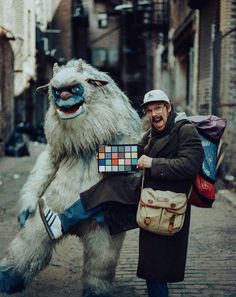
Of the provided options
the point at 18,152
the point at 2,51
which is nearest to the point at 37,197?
the point at 2,51

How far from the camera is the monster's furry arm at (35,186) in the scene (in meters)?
4.01

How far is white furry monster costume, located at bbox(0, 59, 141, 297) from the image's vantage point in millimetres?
3779

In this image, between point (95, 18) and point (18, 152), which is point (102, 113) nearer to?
point (18, 152)

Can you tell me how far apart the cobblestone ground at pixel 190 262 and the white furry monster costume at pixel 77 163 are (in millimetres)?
503

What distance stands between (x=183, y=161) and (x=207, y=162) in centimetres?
36

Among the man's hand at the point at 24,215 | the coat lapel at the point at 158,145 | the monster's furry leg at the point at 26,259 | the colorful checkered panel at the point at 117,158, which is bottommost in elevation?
the monster's furry leg at the point at 26,259

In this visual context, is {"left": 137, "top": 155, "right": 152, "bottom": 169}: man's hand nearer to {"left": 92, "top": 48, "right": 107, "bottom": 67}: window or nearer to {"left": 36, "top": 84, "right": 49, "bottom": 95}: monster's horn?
{"left": 36, "top": 84, "right": 49, "bottom": 95}: monster's horn

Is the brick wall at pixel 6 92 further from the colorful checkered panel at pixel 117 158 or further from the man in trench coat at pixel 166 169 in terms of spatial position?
the man in trench coat at pixel 166 169

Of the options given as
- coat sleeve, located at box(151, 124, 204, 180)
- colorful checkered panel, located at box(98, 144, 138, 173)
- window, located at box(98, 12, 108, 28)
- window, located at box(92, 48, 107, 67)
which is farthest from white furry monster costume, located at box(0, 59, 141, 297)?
window, located at box(92, 48, 107, 67)

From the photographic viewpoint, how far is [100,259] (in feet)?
12.5

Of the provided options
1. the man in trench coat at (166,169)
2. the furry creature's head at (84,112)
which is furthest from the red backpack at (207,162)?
the furry creature's head at (84,112)

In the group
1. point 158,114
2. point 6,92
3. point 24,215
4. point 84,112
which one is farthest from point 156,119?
point 6,92

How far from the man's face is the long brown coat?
0.19 ft

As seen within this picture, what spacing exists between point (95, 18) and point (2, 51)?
20110mm
